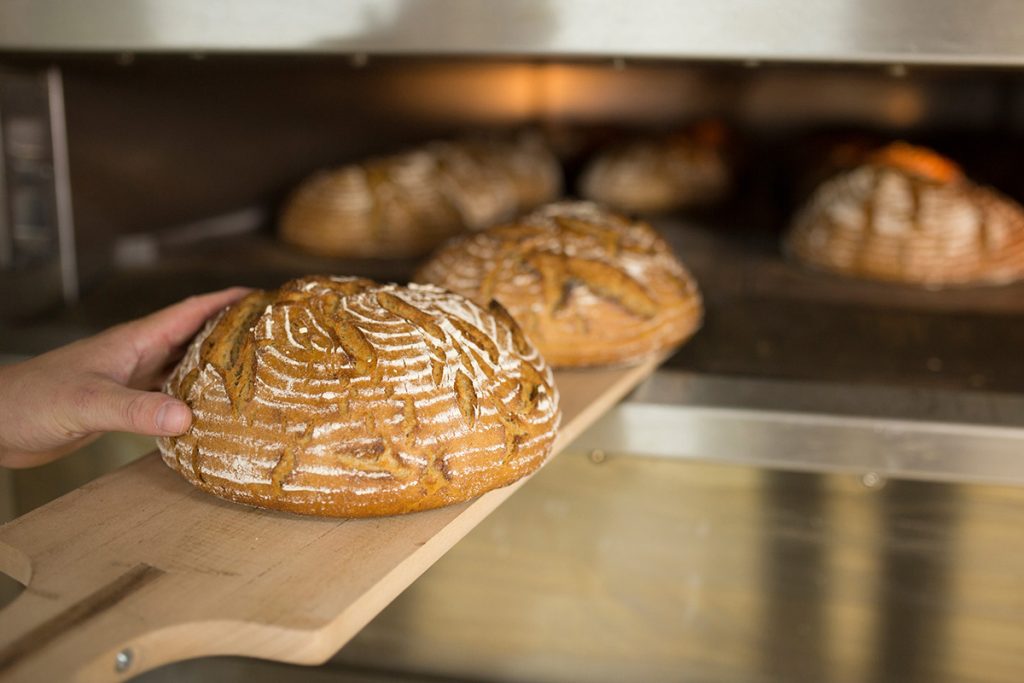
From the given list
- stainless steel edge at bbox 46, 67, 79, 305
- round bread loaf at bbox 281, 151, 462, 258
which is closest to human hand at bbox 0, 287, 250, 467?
stainless steel edge at bbox 46, 67, 79, 305

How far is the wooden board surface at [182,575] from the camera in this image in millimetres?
830

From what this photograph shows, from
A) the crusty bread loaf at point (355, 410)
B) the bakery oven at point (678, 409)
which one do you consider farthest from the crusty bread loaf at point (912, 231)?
the crusty bread loaf at point (355, 410)

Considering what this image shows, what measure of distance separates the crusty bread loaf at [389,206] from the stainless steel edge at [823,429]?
0.94 m

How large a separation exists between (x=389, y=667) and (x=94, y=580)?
936mm

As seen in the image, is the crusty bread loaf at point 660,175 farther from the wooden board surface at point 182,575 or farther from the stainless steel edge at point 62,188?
the wooden board surface at point 182,575

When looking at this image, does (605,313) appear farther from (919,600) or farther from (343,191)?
(343,191)

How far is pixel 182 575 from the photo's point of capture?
0.92 metres

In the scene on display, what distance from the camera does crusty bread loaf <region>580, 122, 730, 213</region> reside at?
290 centimetres

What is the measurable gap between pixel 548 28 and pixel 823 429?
2.16 ft

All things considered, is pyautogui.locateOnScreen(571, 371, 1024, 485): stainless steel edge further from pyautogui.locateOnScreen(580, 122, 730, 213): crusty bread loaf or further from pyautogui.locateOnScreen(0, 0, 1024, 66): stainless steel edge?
pyautogui.locateOnScreen(580, 122, 730, 213): crusty bread loaf

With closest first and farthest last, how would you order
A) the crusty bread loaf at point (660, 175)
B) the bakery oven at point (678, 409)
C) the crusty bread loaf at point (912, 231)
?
the bakery oven at point (678, 409)
the crusty bread loaf at point (912, 231)
the crusty bread loaf at point (660, 175)

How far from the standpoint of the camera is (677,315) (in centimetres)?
154

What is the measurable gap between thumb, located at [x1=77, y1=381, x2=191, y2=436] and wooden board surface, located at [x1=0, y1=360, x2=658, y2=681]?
7cm

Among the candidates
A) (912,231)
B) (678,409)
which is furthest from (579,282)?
(912,231)
